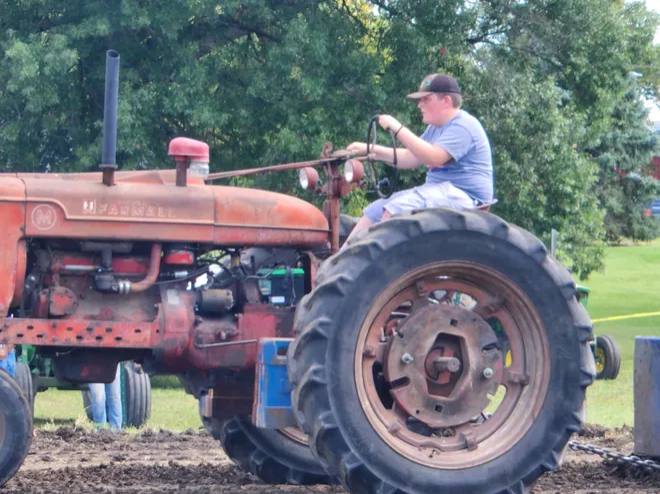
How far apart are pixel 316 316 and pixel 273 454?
6.11ft

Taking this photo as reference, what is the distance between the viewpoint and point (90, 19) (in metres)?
13.8

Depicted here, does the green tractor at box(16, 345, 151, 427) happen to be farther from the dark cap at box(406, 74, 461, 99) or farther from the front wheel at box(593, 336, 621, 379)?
the front wheel at box(593, 336, 621, 379)

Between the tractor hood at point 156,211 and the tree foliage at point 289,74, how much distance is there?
26.4 feet

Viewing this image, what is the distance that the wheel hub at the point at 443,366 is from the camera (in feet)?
16.4

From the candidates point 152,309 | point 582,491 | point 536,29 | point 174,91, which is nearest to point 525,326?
point 582,491

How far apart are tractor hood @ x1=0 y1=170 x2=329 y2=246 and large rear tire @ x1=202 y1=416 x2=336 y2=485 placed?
4.12 feet

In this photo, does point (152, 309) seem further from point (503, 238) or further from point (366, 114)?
point (366, 114)

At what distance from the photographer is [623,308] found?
101 ft

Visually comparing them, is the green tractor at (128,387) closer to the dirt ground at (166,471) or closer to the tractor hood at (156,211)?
the dirt ground at (166,471)

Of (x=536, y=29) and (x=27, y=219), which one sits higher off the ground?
(x=536, y=29)

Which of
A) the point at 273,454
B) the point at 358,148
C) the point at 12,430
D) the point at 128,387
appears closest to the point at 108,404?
the point at 128,387

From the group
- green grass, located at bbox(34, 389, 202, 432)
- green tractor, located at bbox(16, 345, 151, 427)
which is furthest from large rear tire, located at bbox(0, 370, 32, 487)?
green tractor, located at bbox(16, 345, 151, 427)

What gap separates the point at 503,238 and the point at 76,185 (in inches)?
82.4

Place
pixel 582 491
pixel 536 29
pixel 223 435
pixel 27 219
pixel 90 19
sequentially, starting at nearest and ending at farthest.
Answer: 1. pixel 27 219
2. pixel 582 491
3. pixel 223 435
4. pixel 90 19
5. pixel 536 29
